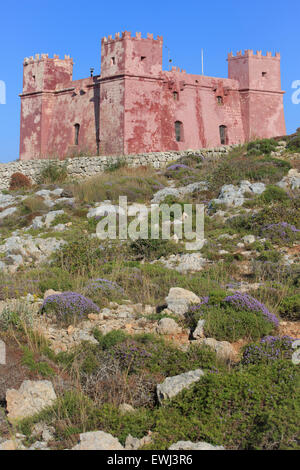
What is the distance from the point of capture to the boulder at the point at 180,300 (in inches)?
300

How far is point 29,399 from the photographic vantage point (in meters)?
5.26

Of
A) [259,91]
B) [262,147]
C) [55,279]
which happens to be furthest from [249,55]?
[55,279]

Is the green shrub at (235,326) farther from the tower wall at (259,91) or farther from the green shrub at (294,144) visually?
the tower wall at (259,91)

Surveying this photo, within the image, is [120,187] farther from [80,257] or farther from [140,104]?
[140,104]

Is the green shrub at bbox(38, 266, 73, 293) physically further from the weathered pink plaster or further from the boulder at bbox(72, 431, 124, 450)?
the weathered pink plaster

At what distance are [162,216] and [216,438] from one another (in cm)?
1088

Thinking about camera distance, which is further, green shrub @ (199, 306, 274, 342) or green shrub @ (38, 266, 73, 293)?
green shrub @ (38, 266, 73, 293)

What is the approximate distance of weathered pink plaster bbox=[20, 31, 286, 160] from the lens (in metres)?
26.4

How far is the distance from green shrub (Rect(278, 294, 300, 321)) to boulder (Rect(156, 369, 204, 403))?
2.76m

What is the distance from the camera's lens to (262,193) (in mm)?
15547

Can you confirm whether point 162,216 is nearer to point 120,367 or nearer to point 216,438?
point 120,367

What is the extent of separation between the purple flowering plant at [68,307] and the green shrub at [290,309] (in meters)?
2.97

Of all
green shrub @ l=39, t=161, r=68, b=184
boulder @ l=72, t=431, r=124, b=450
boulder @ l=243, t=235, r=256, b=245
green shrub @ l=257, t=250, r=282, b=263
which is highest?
green shrub @ l=39, t=161, r=68, b=184

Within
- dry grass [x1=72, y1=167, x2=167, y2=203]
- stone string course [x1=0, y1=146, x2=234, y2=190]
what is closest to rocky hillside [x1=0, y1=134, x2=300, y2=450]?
dry grass [x1=72, y1=167, x2=167, y2=203]
